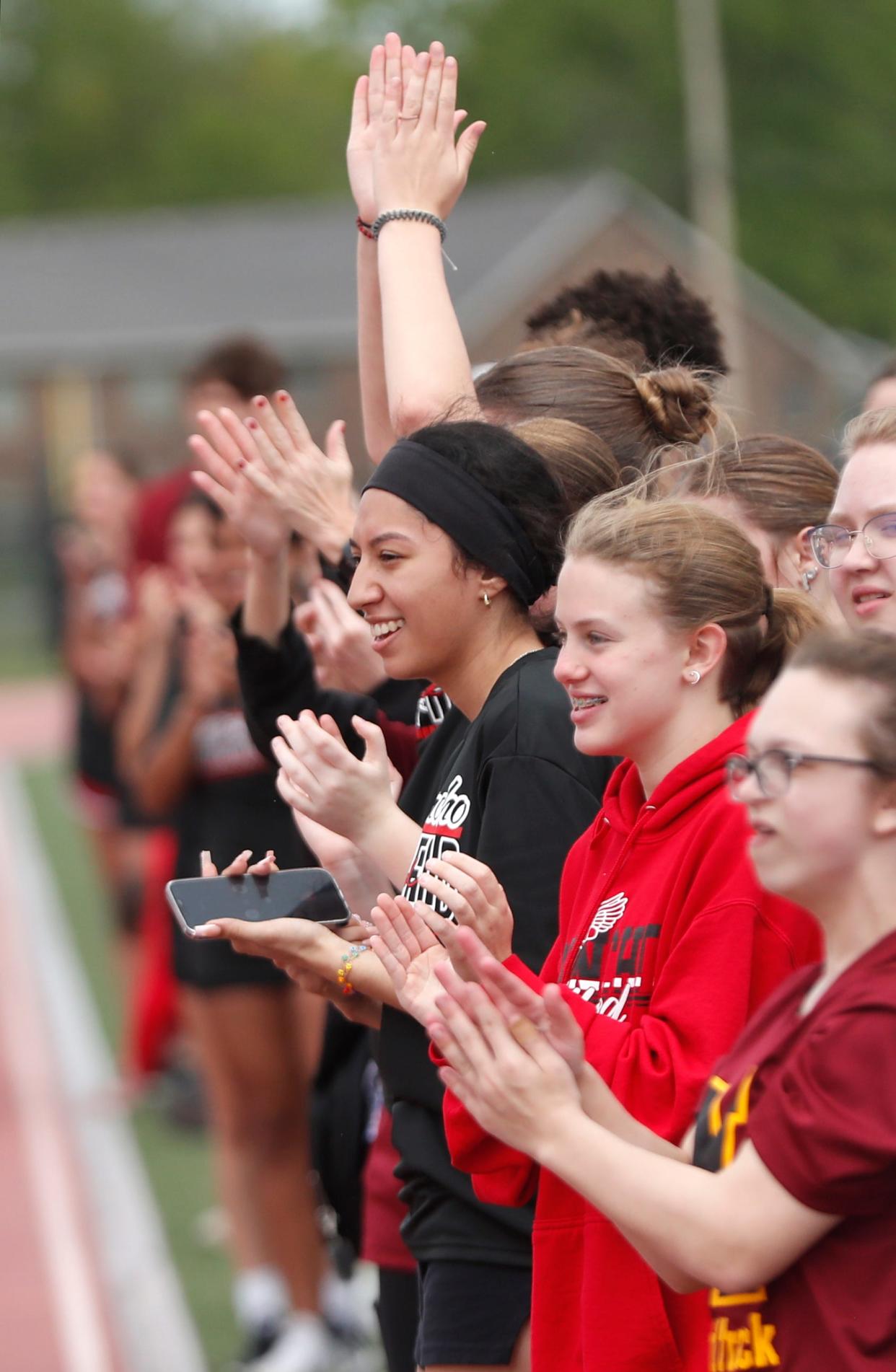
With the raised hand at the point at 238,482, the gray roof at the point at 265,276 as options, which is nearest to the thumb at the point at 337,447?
the raised hand at the point at 238,482

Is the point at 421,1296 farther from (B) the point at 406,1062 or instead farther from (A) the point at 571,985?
(A) the point at 571,985

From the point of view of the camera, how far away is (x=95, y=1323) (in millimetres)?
6379

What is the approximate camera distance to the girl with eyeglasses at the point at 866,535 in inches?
96.2

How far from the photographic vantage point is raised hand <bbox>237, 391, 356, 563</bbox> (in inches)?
145

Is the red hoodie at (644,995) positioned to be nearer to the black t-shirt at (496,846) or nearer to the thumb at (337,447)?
the black t-shirt at (496,846)

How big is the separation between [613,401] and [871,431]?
2.39ft

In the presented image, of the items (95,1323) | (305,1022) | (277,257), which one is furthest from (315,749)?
(277,257)

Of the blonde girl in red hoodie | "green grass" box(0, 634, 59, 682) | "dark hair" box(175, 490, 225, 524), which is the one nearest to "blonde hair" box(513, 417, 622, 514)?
the blonde girl in red hoodie

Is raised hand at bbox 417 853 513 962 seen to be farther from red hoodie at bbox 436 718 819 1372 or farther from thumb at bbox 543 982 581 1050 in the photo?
thumb at bbox 543 982 581 1050

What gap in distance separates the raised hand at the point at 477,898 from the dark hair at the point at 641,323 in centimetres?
157

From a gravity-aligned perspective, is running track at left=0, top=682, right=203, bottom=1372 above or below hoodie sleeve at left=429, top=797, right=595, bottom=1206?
below

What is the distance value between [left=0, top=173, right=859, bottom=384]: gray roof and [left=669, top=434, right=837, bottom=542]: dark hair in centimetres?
4022

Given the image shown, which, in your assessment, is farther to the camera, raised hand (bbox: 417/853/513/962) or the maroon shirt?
raised hand (bbox: 417/853/513/962)

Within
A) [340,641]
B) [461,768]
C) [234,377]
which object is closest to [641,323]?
[340,641]
